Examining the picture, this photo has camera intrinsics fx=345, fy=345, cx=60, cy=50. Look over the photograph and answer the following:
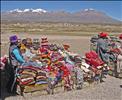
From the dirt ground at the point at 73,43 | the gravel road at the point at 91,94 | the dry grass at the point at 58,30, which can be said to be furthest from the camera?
the dry grass at the point at 58,30

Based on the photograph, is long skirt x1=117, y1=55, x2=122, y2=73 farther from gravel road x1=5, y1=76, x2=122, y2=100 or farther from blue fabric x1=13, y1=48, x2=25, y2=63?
blue fabric x1=13, y1=48, x2=25, y2=63

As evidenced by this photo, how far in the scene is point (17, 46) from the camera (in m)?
9.95

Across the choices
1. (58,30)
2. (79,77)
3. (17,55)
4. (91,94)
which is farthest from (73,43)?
(58,30)

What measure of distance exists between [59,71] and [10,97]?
5.71 ft

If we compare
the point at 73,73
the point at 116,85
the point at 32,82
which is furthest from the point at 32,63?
the point at 116,85

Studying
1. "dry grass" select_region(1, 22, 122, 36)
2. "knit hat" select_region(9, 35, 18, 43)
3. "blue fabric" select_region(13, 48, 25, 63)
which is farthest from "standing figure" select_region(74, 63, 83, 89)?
"dry grass" select_region(1, 22, 122, 36)

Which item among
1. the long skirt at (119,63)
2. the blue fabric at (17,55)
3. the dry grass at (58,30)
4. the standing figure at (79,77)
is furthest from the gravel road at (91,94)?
the dry grass at (58,30)

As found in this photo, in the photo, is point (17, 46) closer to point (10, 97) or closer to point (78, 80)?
point (10, 97)

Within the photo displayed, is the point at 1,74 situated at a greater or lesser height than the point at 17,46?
lesser

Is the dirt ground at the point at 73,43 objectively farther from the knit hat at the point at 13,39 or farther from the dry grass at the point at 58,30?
the dry grass at the point at 58,30

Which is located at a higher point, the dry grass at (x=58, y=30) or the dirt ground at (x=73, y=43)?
the dirt ground at (x=73, y=43)

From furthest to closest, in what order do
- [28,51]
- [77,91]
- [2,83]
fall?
[28,51] → [2,83] → [77,91]

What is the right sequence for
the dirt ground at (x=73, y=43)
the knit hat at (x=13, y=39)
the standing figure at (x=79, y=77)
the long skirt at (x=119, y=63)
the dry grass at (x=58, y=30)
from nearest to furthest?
1. the knit hat at (x=13, y=39)
2. the standing figure at (x=79, y=77)
3. the long skirt at (x=119, y=63)
4. the dirt ground at (x=73, y=43)
5. the dry grass at (x=58, y=30)

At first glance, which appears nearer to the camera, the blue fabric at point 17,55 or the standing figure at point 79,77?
the blue fabric at point 17,55
